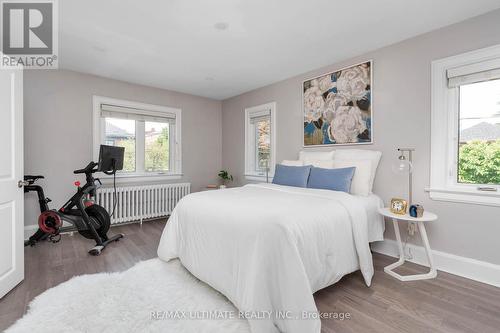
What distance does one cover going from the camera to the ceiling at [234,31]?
2115 millimetres

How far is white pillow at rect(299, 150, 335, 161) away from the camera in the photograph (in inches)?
127

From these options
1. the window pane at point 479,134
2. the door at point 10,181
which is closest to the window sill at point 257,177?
the window pane at point 479,134

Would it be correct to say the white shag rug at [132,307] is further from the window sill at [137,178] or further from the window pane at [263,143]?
the window pane at [263,143]

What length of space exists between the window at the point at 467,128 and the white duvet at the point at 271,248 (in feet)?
3.37

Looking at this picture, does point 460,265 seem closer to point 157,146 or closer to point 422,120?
point 422,120

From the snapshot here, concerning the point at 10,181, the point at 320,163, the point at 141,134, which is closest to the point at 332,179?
the point at 320,163

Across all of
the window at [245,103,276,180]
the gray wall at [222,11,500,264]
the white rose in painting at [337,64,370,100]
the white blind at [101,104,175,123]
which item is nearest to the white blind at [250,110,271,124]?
the window at [245,103,276,180]

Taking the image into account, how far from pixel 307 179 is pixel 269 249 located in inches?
66.7

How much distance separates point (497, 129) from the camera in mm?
2264

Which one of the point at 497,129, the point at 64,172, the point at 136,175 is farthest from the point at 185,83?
the point at 497,129

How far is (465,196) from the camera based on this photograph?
7.59ft

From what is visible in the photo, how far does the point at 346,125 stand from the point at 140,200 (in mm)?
3516

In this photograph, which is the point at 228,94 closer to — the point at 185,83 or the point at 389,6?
the point at 185,83

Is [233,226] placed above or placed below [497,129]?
below
